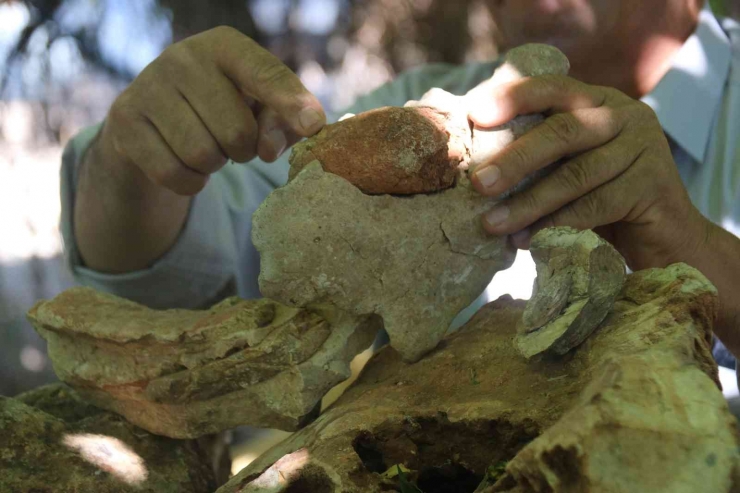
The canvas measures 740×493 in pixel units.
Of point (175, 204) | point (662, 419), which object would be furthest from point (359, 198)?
point (175, 204)

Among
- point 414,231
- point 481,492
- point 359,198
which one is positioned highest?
point 359,198

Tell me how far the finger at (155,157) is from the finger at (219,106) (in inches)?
5.4

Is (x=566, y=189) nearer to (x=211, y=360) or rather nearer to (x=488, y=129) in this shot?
(x=488, y=129)

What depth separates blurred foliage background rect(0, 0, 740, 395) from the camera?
3.15m

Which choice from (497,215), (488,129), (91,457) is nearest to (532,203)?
(497,215)

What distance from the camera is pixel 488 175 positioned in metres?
1.33

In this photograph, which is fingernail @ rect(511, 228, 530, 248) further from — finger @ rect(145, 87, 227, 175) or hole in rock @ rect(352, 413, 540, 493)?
finger @ rect(145, 87, 227, 175)

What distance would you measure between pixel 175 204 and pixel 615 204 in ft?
4.51

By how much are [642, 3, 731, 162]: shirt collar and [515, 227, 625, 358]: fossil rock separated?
1079 millimetres

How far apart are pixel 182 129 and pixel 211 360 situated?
604mm

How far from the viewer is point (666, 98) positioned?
2119mm

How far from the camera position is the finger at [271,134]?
5.39ft

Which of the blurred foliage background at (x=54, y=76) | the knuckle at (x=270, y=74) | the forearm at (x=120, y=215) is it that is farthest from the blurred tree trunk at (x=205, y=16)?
the knuckle at (x=270, y=74)

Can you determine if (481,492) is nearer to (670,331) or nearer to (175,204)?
(670,331)
